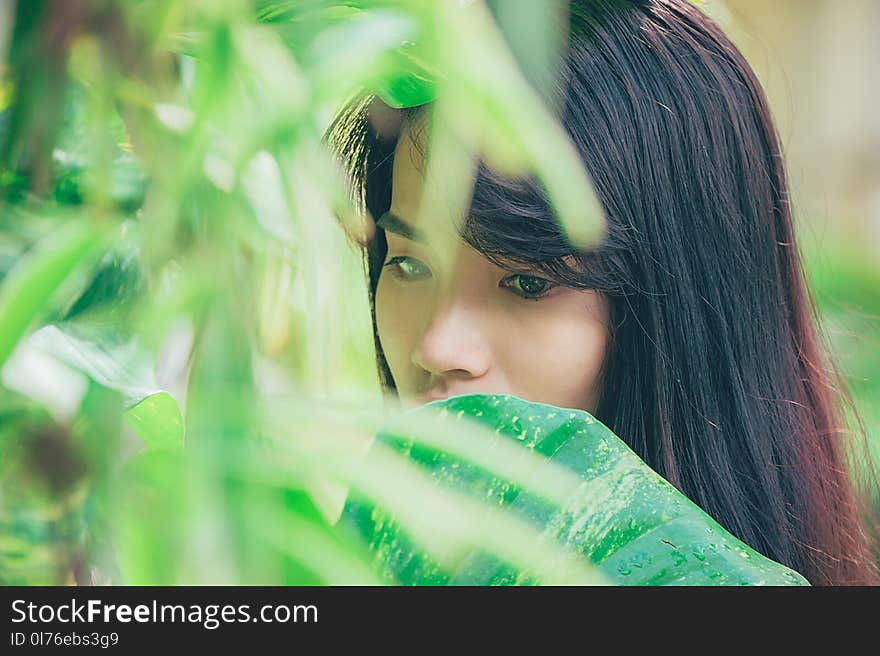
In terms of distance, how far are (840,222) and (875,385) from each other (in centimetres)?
37

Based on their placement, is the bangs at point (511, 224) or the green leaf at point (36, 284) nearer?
the green leaf at point (36, 284)

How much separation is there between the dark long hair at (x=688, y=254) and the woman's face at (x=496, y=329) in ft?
0.05

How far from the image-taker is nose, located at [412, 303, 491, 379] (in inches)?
23.2

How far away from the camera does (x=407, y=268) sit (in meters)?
0.71

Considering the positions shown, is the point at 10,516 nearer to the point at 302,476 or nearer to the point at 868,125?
the point at 302,476

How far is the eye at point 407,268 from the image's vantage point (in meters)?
0.70

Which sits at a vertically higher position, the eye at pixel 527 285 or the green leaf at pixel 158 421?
the green leaf at pixel 158 421

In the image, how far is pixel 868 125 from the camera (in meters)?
1.44

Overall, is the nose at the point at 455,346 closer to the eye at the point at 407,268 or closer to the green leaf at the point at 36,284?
the eye at the point at 407,268

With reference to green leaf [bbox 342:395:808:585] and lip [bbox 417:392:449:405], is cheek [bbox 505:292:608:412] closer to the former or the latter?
lip [bbox 417:392:449:405]

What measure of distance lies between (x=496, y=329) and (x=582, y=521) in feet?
0.88

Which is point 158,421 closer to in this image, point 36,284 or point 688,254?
point 36,284

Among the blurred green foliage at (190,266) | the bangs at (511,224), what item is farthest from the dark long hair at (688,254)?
the blurred green foliage at (190,266)
